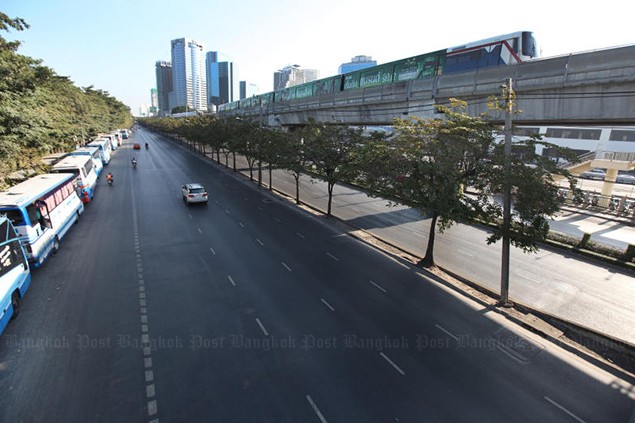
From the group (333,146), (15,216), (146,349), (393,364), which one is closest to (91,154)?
(15,216)

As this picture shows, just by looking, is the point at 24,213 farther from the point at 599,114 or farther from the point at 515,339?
the point at 599,114

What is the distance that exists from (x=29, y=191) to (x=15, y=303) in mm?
7100

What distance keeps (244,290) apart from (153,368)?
178 inches

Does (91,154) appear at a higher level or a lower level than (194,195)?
higher

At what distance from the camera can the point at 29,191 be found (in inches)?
597

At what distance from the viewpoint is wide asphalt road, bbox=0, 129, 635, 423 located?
7.55 m

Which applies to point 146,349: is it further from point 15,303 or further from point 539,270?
point 539,270

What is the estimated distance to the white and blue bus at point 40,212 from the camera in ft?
43.1

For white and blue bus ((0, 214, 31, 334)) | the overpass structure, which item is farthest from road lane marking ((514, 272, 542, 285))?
white and blue bus ((0, 214, 31, 334))

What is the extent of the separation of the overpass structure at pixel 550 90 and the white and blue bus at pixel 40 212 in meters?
→ 18.2

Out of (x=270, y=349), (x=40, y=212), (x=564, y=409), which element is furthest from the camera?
(x=40, y=212)

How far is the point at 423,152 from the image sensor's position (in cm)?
1398

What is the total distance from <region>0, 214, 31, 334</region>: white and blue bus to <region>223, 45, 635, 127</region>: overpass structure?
1692cm

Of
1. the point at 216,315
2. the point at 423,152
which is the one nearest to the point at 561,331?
the point at 423,152
